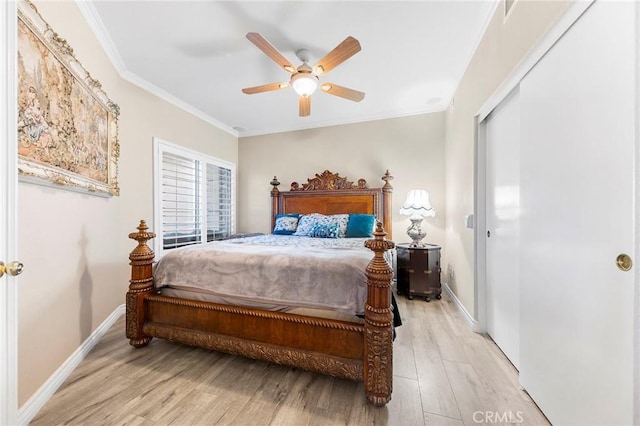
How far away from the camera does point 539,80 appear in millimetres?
1422

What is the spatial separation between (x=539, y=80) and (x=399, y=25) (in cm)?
126

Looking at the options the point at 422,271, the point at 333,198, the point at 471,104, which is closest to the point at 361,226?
the point at 333,198

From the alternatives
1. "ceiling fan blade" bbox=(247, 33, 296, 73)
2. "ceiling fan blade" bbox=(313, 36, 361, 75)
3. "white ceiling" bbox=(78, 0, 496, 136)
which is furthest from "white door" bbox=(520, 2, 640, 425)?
"ceiling fan blade" bbox=(247, 33, 296, 73)

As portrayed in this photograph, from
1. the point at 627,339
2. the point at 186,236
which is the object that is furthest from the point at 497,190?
the point at 186,236

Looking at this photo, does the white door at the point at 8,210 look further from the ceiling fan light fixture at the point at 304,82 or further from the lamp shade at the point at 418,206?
the lamp shade at the point at 418,206

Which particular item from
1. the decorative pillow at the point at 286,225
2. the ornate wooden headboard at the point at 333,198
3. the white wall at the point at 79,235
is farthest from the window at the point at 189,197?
the decorative pillow at the point at 286,225

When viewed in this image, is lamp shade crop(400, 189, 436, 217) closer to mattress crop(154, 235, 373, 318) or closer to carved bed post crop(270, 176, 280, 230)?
mattress crop(154, 235, 373, 318)

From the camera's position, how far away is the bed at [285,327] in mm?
1442

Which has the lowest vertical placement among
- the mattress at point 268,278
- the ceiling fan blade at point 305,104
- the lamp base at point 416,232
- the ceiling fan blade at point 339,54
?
the mattress at point 268,278

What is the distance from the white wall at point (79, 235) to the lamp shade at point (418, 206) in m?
Answer: 3.48

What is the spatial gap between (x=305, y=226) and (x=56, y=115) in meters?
2.70

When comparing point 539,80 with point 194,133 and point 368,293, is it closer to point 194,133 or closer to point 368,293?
point 368,293

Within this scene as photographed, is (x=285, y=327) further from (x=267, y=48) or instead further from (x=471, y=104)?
(x=471, y=104)

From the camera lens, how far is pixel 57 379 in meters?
1.61
